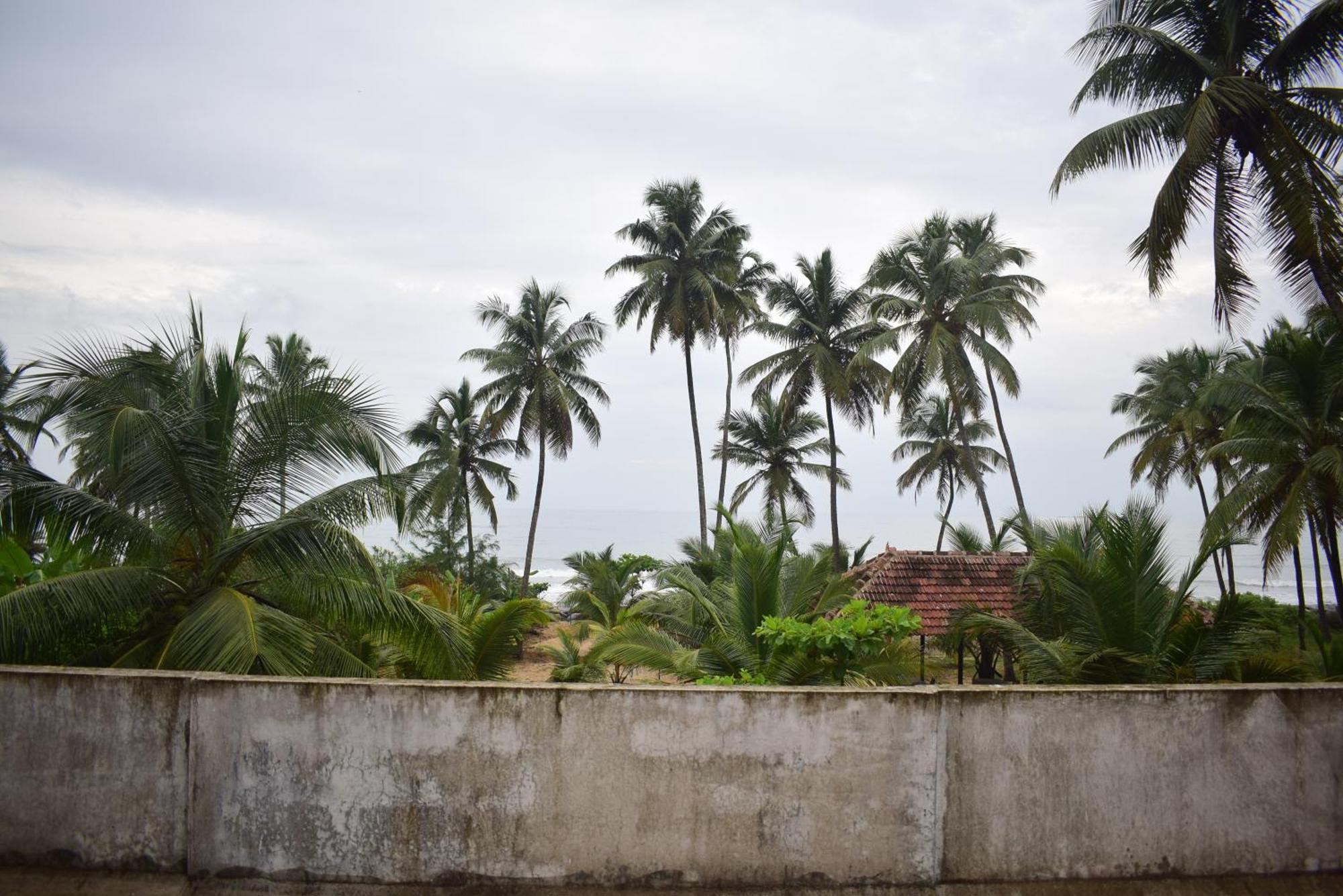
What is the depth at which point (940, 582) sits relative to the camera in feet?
59.9

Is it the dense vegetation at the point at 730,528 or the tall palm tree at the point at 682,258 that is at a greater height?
the tall palm tree at the point at 682,258

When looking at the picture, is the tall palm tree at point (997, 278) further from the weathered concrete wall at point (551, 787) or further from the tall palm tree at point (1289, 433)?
the weathered concrete wall at point (551, 787)

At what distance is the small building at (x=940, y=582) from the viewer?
17.6 m

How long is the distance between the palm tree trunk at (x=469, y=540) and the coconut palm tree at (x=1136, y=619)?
102 feet

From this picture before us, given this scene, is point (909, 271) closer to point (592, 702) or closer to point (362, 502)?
point (362, 502)

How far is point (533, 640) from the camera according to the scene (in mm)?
32219

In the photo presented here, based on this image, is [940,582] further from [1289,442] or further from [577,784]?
[577,784]

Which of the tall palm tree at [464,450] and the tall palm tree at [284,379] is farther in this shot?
Result: the tall palm tree at [464,450]

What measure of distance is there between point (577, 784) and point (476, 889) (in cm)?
61

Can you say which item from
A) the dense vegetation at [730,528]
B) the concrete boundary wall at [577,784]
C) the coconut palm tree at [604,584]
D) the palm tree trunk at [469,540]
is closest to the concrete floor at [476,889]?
the concrete boundary wall at [577,784]

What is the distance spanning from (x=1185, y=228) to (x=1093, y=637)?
8.22 m

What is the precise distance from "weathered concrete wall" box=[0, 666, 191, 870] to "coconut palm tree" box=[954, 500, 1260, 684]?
6671 mm

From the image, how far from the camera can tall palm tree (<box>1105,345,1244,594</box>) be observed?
33.1m

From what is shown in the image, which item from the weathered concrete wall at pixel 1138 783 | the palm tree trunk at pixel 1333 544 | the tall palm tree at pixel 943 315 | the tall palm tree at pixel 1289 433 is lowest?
the weathered concrete wall at pixel 1138 783
